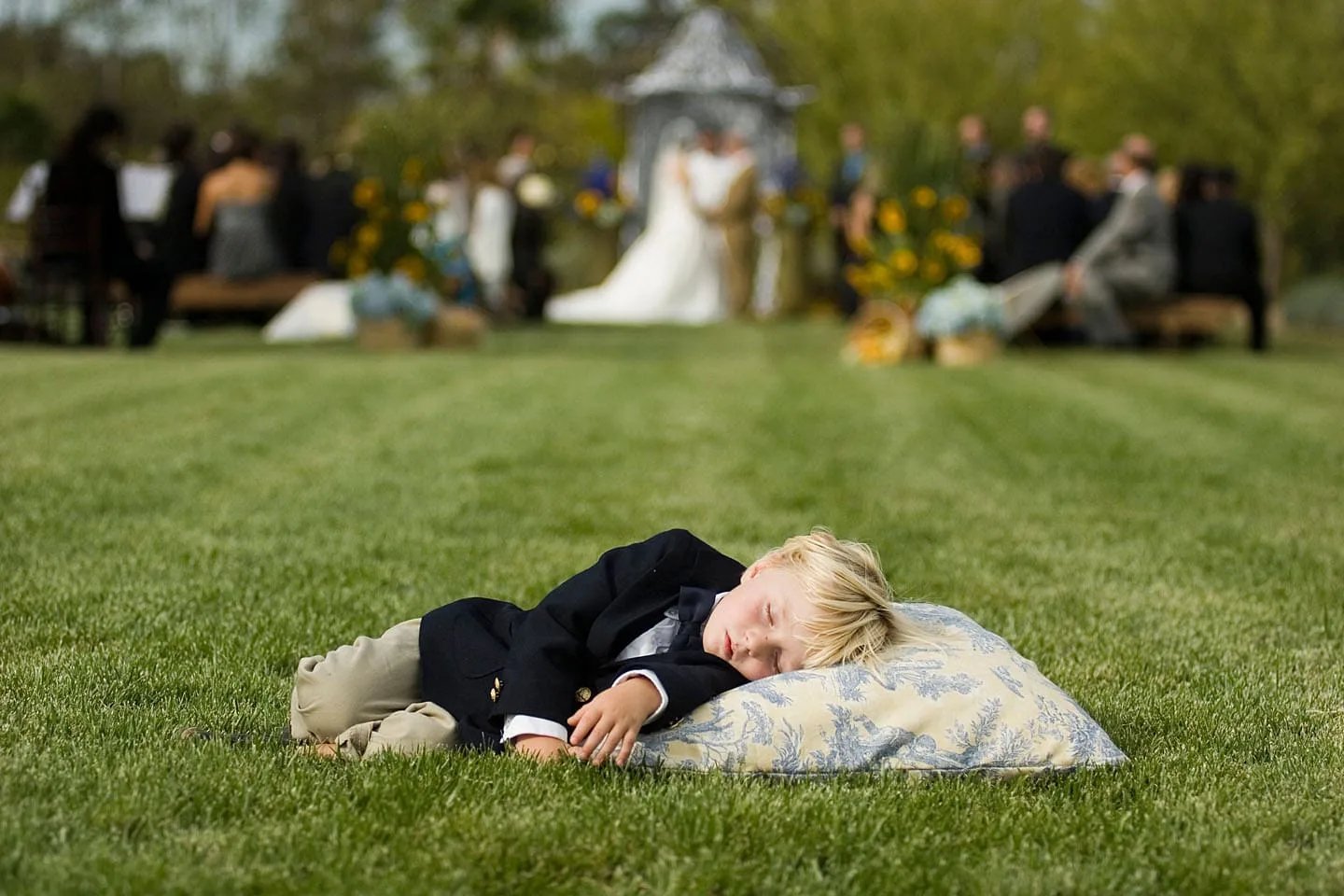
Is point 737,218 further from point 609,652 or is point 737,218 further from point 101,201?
point 609,652

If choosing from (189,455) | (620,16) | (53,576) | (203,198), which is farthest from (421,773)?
(620,16)

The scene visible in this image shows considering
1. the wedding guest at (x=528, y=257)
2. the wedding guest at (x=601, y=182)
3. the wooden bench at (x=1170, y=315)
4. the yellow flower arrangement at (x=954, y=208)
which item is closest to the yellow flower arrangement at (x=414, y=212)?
Answer: the yellow flower arrangement at (x=954, y=208)

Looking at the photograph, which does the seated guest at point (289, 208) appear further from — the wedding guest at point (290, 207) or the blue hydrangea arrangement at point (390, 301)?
the blue hydrangea arrangement at point (390, 301)

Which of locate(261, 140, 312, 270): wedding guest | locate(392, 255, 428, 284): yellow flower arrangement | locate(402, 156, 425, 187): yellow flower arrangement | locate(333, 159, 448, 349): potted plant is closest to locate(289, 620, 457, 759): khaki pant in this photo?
locate(333, 159, 448, 349): potted plant

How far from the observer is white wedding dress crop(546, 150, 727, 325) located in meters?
25.7

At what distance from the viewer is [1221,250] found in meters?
17.2

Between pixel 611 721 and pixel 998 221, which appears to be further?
pixel 998 221

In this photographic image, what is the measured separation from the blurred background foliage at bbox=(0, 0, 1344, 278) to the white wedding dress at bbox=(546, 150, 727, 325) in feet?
15.6

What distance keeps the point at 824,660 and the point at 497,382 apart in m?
8.94

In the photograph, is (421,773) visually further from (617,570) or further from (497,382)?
(497,382)

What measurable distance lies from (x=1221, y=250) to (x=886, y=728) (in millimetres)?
14761

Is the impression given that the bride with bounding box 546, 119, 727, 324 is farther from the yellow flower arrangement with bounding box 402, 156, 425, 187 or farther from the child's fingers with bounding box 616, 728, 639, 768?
the child's fingers with bounding box 616, 728, 639, 768

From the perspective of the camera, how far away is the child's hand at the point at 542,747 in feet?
11.6

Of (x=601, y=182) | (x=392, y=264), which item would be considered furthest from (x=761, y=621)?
(x=601, y=182)
